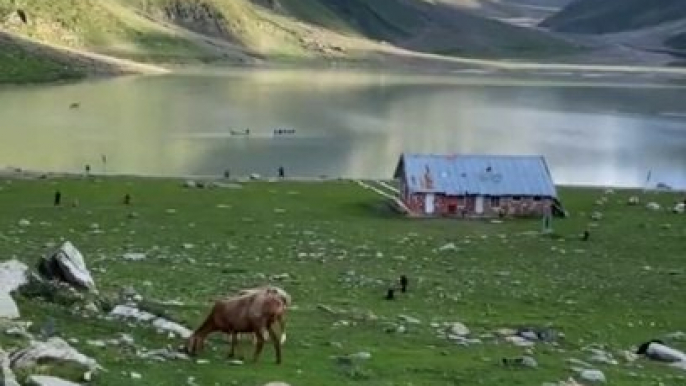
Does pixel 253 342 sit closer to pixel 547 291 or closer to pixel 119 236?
pixel 547 291

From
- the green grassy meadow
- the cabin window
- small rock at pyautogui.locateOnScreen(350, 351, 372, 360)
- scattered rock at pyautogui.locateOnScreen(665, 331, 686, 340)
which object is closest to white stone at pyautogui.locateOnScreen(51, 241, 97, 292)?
the green grassy meadow

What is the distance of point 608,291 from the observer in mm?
37219

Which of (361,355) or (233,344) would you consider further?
(361,355)

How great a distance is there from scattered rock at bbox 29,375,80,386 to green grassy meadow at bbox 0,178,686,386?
1112mm

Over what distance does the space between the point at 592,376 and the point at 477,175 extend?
45.2 meters

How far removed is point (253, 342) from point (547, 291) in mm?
16889

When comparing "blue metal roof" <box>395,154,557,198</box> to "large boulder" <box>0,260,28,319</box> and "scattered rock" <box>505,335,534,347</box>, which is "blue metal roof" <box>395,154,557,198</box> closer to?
"scattered rock" <box>505,335,534,347</box>

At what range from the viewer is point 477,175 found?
66.2 m

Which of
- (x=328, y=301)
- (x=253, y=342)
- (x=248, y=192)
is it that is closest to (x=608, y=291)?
(x=328, y=301)

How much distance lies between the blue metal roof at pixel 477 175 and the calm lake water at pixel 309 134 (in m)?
29.8

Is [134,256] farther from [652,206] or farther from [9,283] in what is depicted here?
[652,206]

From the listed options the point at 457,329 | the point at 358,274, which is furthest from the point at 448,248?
the point at 457,329

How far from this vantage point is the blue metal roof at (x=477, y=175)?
64.6 meters

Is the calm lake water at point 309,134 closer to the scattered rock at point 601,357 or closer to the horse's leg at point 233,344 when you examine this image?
the scattered rock at point 601,357
